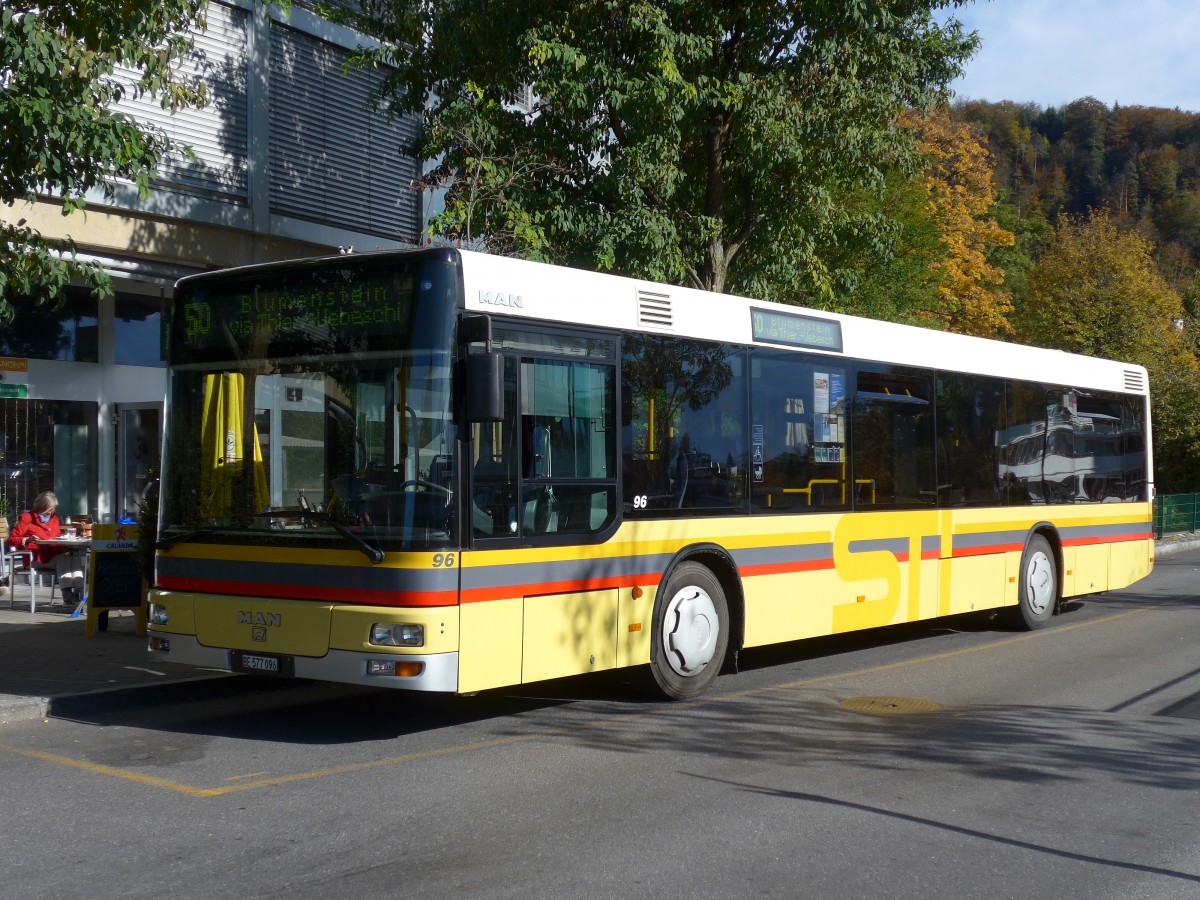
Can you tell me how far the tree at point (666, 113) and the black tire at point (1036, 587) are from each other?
4675mm

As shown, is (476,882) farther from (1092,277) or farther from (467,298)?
(1092,277)

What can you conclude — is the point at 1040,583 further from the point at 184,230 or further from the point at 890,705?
the point at 184,230

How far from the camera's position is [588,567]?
28.4ft

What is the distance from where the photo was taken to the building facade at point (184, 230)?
1691cm

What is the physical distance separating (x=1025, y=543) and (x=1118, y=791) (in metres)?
7.29

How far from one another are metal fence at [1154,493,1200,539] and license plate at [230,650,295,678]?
91.1 ft

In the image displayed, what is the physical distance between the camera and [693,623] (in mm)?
9570

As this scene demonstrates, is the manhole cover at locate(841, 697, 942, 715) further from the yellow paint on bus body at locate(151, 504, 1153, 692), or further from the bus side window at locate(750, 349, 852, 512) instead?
the bus side window at locate(750, 349, 852, 512)

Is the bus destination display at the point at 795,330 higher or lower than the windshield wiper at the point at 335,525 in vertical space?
higher

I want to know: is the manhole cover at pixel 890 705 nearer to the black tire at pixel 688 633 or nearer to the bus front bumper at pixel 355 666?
the black tire at pixel 688 633

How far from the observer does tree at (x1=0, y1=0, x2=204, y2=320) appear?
32.0 feet

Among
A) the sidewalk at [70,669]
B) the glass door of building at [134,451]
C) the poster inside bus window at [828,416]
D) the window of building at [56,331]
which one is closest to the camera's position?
the sidewalk at [70,669]

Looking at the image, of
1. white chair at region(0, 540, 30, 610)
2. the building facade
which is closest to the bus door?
white chair at region(0, 540, 30, 610)

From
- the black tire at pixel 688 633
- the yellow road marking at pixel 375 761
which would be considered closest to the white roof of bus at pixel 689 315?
the black tire at pixel 688 633
